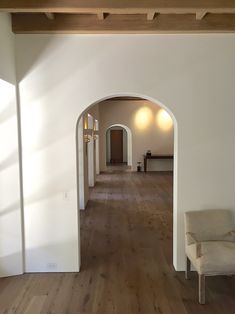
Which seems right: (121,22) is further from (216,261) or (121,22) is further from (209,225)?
(216,261)

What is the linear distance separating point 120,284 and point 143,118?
433 inches

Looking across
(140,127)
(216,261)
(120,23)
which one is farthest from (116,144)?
(216,261)

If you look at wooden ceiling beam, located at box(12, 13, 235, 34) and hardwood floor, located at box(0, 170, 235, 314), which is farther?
wooden ceiling beam, located at box(12, 13, 235, 34)

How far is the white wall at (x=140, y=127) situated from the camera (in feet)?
46.9

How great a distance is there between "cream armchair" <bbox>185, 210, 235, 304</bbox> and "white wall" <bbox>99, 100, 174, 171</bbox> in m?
10.4

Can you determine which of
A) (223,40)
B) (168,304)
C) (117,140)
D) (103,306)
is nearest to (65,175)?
(103,306)

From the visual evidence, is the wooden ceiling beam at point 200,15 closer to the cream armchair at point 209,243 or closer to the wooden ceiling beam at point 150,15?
the wooden ceiling beam at point 150,15

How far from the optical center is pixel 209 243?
3.76m

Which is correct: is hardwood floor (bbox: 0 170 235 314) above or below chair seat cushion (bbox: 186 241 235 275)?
below

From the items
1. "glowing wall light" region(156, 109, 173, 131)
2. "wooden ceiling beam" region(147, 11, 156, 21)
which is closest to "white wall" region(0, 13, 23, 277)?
"wooden ceiling beam" region(147, 11, 156, 21)

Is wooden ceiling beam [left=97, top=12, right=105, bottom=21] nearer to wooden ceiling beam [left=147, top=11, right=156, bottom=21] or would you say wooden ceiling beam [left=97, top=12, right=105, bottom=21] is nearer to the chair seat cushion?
wooden ceiling beam [left=147, top=11, right=156, bottom=21]

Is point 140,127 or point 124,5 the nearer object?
point 124,5

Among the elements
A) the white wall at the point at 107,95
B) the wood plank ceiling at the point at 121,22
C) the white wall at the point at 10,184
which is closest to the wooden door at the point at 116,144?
the white wall at the point at 107,95

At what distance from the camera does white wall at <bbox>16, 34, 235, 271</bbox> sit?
405 centimetres
